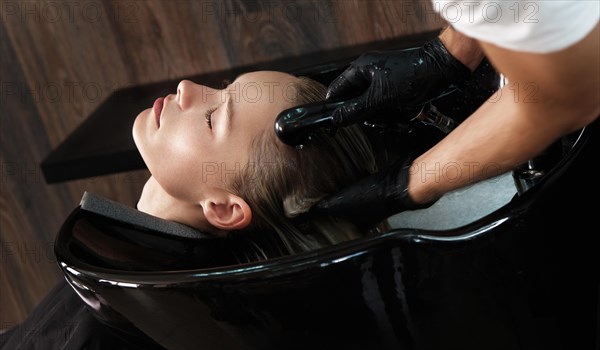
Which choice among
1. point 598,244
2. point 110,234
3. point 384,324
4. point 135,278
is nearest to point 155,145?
point 110,234

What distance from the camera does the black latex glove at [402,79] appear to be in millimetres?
779

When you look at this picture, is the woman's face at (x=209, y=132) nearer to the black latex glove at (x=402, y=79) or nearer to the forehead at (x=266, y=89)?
the forehead at (x=266, y=89)

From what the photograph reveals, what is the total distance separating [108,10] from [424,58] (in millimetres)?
844

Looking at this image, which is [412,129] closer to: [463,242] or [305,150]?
[305,150]

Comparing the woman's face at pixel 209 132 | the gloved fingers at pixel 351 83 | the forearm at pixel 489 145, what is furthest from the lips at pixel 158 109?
the forearm at pixel 489 145

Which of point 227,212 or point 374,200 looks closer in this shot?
point 374,200

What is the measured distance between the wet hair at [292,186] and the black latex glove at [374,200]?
2.7 inches

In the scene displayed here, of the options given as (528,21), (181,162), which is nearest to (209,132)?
(181,162)

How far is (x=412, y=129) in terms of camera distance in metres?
0.89

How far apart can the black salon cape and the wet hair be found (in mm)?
191

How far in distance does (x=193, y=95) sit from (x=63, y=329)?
35cm

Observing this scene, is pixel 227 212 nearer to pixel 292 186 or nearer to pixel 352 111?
pixel 292 186

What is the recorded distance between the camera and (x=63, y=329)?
95 cm

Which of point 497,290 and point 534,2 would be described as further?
point 497,290
